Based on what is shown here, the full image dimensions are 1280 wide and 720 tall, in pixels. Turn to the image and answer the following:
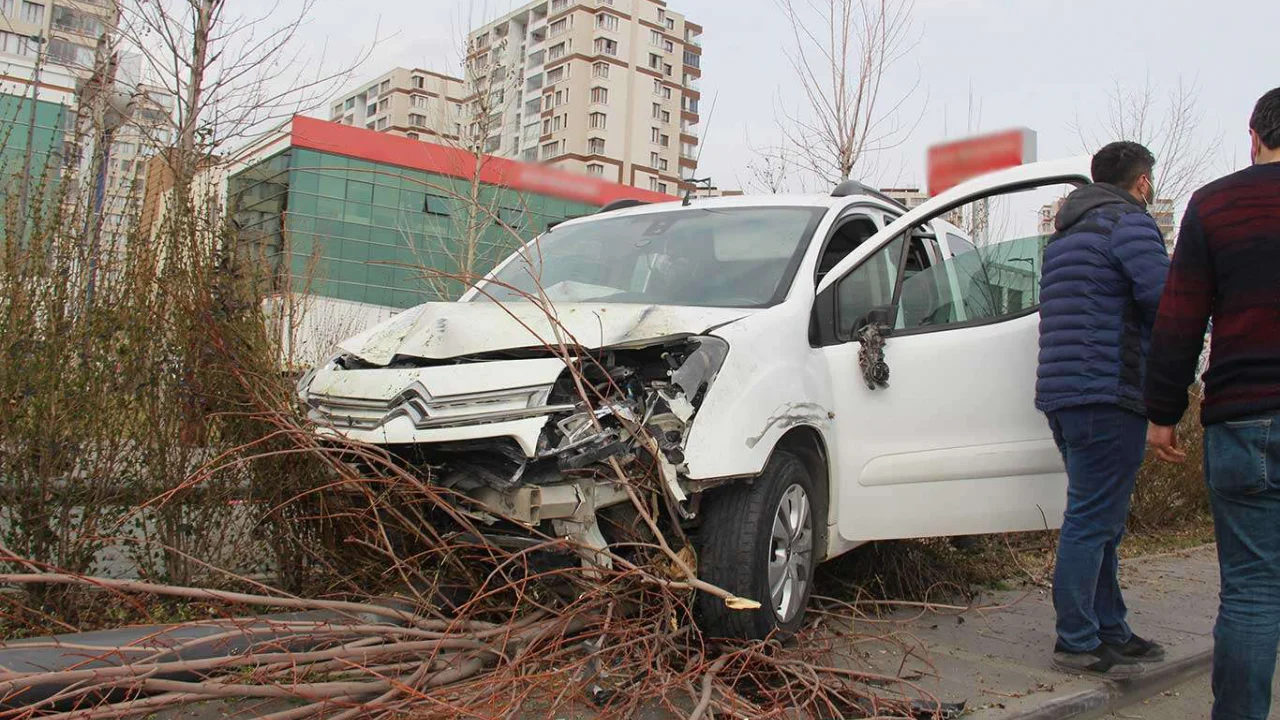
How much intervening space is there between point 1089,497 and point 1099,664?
2.38 feet

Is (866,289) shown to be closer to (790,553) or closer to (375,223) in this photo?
(790,553)

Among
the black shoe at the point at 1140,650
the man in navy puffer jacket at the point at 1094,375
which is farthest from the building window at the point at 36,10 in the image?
the black shoe at the point at 1140,650

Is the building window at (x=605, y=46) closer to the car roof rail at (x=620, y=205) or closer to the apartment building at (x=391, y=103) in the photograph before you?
the apartment building at (x=391, y=103)

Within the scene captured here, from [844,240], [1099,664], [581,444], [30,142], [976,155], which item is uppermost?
[976,155]

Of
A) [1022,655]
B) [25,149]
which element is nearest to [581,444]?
[1022,655]

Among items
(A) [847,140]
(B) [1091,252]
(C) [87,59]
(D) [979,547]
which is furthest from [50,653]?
(A) [847,140]

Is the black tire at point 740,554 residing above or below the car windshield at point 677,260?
below

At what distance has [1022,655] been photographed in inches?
173

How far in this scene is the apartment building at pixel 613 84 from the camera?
80.4 metres

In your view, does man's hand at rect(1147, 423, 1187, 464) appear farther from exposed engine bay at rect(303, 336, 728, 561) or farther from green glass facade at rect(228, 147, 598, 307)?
green glass facade at rect(228, 147, 598, 307)

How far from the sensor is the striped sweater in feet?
9.74

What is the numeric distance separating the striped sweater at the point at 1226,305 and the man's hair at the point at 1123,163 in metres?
1.15

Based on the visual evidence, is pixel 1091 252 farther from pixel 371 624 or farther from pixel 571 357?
pixel 371 624

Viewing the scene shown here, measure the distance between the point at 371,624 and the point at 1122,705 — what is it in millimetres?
3024
